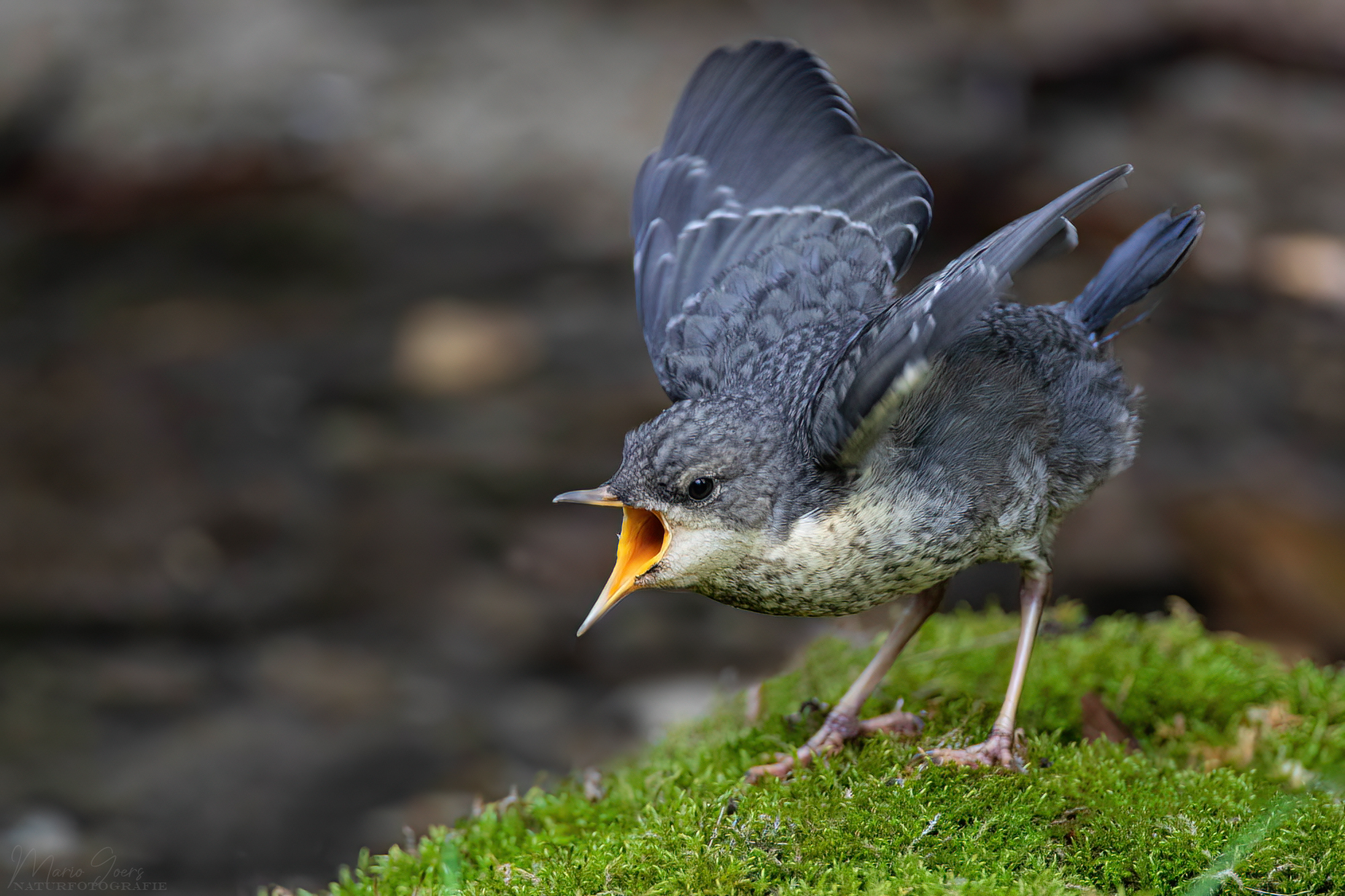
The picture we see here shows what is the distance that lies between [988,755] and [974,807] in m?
0.27

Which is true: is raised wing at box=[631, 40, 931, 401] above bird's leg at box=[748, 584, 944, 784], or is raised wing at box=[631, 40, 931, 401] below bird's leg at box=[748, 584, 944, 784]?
above

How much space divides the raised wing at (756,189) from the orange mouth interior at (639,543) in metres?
0.73

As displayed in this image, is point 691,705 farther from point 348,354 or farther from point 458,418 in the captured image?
point 348,354

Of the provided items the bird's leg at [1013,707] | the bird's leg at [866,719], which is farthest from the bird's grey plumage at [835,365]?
the bird's leg at [866,719]

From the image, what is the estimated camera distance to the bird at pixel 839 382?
9.93 feet

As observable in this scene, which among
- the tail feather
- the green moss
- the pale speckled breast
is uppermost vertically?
the tail feather

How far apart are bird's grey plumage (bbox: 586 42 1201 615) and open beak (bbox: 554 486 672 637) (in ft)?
0.11

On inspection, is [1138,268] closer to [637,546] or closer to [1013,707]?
[1013,707]

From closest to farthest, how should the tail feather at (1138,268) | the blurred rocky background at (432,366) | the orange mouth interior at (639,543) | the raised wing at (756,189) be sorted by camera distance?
the orange mouth interior at (639,543), the tail feather at (1138,268), the raised wing at (756,189), the blurred rocky background at (432,366)

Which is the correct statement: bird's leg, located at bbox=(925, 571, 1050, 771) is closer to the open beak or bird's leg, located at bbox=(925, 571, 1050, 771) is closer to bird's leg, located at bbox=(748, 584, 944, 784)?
bird's leg, located at bbox=(748, 584, 944, 784)

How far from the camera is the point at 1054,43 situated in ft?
29.2

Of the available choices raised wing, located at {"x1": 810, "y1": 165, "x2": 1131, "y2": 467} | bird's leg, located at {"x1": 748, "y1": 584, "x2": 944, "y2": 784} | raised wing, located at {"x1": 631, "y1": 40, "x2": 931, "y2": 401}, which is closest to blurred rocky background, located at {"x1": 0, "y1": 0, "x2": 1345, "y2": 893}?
bird's leg, located at {"x1": 748, "y1": 584, "x2": 944, "y2": 784}

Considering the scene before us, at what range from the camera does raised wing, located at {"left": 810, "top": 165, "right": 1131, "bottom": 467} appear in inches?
109

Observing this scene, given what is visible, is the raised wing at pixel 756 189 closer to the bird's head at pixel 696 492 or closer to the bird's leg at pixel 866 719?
the bird's head at pixel 696 492
